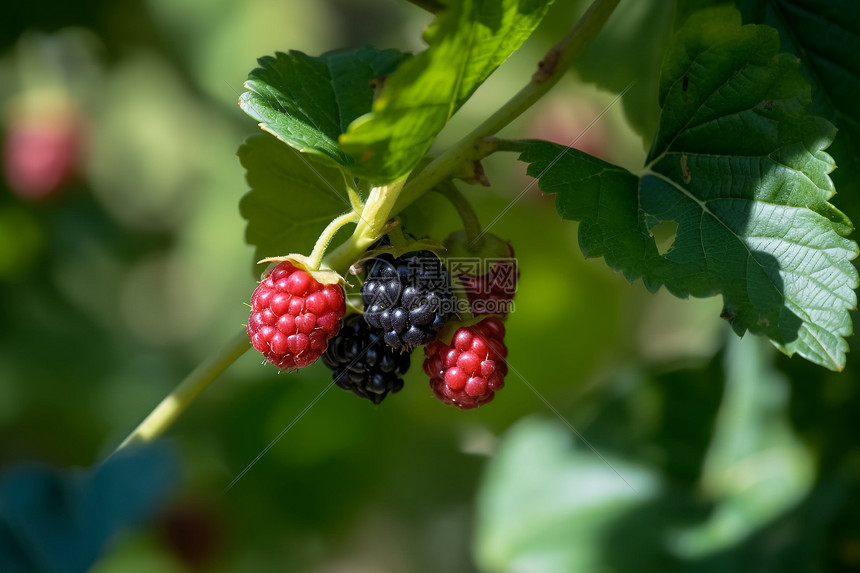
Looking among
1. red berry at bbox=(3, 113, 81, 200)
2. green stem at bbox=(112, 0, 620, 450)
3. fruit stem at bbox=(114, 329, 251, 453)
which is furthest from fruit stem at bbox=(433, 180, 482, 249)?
red berry at bbox=(3, 113, 81, 200)

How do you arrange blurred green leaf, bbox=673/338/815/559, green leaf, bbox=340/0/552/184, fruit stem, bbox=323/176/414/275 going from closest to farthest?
green leaf, bbox=340/0/552/184 → fruit stem, bbox=323/176/414/275 → blurred green leaf, bbox=673/338/815/559

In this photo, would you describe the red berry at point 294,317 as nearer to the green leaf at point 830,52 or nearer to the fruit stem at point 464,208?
the fruit stem at point 464,208

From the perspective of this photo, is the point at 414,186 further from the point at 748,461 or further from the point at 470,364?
the point at 748,461

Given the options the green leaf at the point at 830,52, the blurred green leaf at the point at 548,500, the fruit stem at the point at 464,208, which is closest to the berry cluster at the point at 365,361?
the fruit stem at the point at 464,208

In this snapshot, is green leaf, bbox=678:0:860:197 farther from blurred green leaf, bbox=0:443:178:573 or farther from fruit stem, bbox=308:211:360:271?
blurred green leaf, bbox=0:443:178:573

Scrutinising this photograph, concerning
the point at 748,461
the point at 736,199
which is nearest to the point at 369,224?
the point at 736,199

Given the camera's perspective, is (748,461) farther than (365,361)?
Yes

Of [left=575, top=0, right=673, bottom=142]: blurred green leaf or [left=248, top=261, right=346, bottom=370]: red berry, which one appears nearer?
[left=248, top=261, right=346, bottom=370]: red berry

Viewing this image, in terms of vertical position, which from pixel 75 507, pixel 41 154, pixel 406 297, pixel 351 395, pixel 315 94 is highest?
pixel 315 94
